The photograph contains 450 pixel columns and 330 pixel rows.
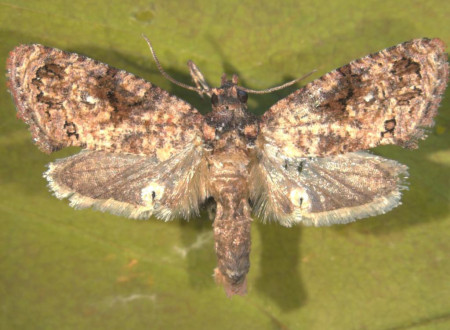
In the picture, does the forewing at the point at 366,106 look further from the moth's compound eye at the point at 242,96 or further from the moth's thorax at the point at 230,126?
the moth's compound eye at the point at 242,96

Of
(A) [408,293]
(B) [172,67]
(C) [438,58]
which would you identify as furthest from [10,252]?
(C) [438,58]

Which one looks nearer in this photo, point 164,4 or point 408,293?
point 408,293

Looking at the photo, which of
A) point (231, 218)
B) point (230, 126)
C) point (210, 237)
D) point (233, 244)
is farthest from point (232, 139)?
point (210, 237)

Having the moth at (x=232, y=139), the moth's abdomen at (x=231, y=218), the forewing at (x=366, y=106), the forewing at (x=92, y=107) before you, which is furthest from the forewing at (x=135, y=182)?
the forewing at (x=366, y=106)

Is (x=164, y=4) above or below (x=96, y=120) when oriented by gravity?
above

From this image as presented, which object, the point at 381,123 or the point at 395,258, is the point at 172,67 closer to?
the point at 381,123

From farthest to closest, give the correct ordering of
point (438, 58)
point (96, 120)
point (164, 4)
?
1. point (164, 4)
2. point (96, 120)
3. point (438, 58)

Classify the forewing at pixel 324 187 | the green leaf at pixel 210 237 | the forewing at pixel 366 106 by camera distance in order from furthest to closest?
the green leaf at pixel 210 237, the forewing at pixel 324 187, the forewing at pixel 366 106

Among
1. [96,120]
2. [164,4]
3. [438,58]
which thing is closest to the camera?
[438,58]

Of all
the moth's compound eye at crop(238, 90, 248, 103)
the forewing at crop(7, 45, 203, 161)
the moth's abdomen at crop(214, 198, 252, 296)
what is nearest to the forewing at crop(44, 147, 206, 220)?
the forewing at crop(7, 45, 203, 161)
